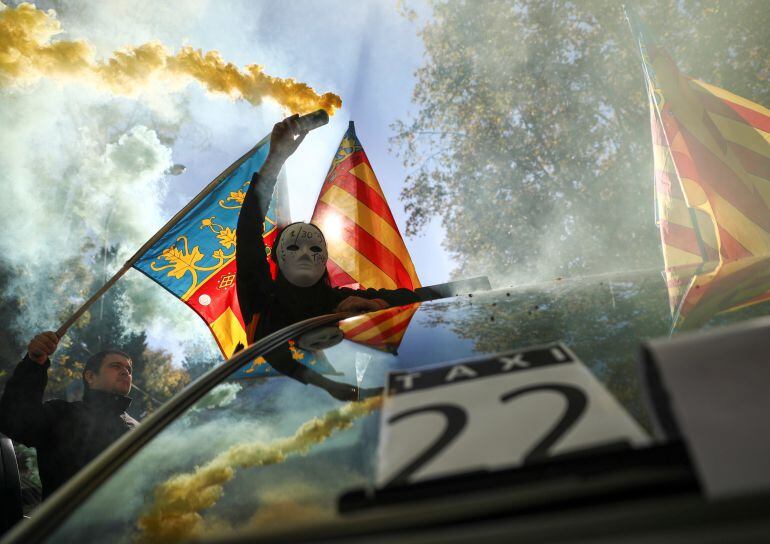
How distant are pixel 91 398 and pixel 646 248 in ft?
44.2

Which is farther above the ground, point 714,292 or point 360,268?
point 360,268

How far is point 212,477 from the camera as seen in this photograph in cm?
82

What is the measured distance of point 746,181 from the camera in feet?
13.0

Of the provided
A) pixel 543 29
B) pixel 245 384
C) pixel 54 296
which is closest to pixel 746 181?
pixel 245 384

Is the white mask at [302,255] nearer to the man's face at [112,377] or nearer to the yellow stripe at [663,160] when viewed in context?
the man's face at [112,377]

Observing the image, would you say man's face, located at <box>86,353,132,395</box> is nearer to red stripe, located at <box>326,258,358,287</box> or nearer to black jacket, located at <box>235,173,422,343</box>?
black jacket, located at <box>235,173,422,343</box>

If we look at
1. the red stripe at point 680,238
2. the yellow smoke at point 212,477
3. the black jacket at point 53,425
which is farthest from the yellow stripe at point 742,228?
the black jacket at point 53,425

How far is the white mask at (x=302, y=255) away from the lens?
3086 millimetres

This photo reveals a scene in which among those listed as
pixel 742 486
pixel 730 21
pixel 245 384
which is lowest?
pixel 742 486

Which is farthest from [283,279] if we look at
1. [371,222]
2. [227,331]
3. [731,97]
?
[731,97]

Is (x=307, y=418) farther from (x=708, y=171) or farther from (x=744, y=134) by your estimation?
(x=744, y=134)

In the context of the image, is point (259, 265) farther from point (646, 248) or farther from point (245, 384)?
point (646, 248)

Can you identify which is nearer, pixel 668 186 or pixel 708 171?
pixel 708 171

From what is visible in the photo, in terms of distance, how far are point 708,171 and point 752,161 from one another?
0.36 meters
